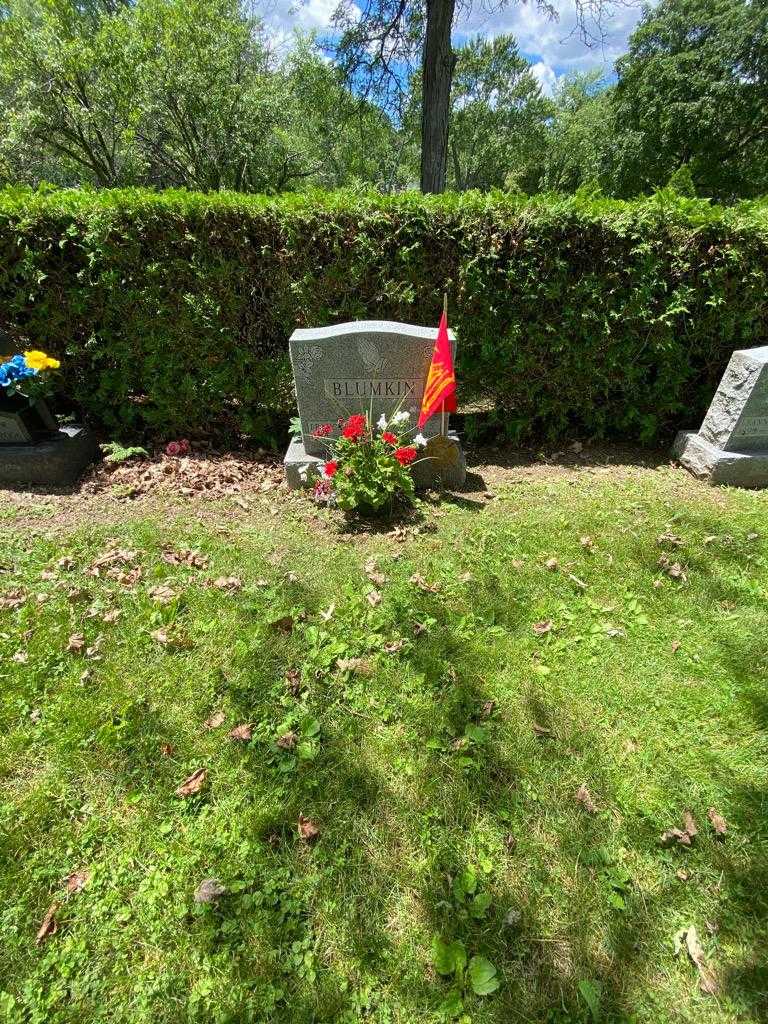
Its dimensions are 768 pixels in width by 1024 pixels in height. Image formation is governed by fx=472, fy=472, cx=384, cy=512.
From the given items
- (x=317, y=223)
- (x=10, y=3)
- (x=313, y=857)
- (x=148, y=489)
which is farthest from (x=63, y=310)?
(x=10, y=3)

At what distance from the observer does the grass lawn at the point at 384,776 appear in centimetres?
164

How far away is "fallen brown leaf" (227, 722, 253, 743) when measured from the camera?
2.34 m

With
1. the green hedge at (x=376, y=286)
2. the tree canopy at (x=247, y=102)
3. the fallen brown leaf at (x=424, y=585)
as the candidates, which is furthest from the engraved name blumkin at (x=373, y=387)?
the tree canopy at (x=247, y=102)

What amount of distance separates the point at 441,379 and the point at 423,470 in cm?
89

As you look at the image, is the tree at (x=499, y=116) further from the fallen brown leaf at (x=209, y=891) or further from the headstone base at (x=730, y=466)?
the fallen brown leaf at (x=209, y=891)

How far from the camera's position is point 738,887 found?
182 cm

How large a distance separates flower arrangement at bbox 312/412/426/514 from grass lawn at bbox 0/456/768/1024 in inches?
15.1

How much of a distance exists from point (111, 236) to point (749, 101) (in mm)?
21949

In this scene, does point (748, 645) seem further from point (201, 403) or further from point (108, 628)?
point (201, 403)

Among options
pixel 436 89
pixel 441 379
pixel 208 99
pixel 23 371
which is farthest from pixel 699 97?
pixel 23 371

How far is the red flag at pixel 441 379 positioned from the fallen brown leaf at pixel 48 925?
358cm

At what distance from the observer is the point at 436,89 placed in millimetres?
7363

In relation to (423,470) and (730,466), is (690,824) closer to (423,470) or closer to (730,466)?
(423,470)

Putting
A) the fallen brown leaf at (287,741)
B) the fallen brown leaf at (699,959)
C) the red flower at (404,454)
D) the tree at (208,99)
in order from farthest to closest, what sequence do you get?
the tree at (208,99)
the red flower at (404,454)
the fallen brown leaf at (287,741)
the fallen brown leaf at (699,959)
